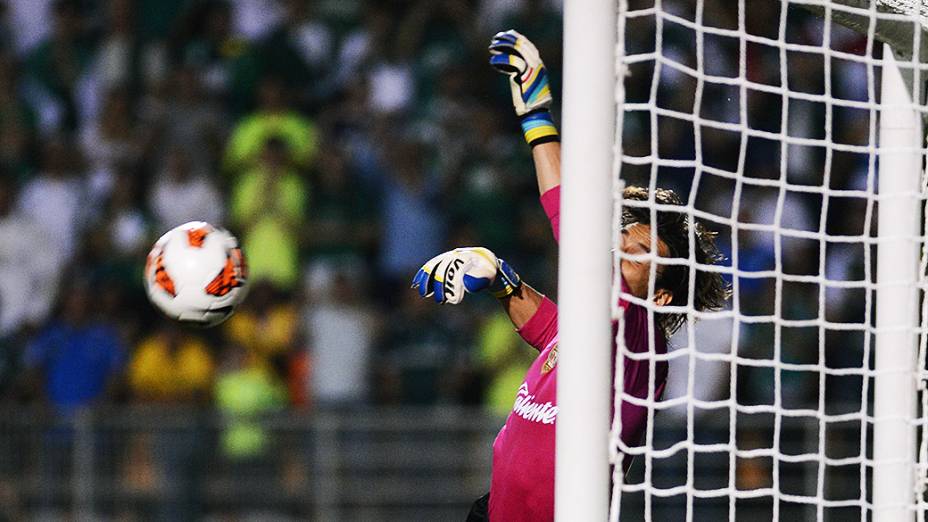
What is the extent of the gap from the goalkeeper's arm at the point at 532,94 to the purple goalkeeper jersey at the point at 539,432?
0.08 m

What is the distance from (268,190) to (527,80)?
526cm

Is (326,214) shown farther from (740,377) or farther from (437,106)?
(740,377)

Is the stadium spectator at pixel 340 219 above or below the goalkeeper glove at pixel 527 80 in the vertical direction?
below

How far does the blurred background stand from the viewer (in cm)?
834

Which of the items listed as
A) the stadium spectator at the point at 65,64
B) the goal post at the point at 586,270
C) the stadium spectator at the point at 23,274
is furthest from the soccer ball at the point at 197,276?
the stadium spectator at the point at 65,64

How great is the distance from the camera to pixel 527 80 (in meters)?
4.19

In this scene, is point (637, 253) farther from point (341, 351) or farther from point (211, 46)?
point (211, 46)

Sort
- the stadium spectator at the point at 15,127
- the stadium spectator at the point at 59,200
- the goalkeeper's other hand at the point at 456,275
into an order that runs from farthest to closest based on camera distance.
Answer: the stadium spectator at the point at 15,127
the stadium spectator at the point at 59,200
the goalkeeper's other hand at the point at 456,275

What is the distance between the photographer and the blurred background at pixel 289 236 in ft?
27.4

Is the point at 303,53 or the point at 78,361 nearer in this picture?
the point at 78,361

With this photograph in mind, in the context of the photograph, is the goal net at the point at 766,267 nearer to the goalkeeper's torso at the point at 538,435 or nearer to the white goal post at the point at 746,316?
the white goal post at the point at 746,316

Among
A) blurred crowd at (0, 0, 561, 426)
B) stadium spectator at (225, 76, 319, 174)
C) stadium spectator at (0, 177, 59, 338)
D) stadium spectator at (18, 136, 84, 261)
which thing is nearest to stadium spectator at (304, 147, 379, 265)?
blurred crowd at (0, 0, 561, 426)

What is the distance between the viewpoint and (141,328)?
30.1ft

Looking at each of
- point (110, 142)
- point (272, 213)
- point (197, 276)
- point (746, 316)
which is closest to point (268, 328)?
point (272, 213)
